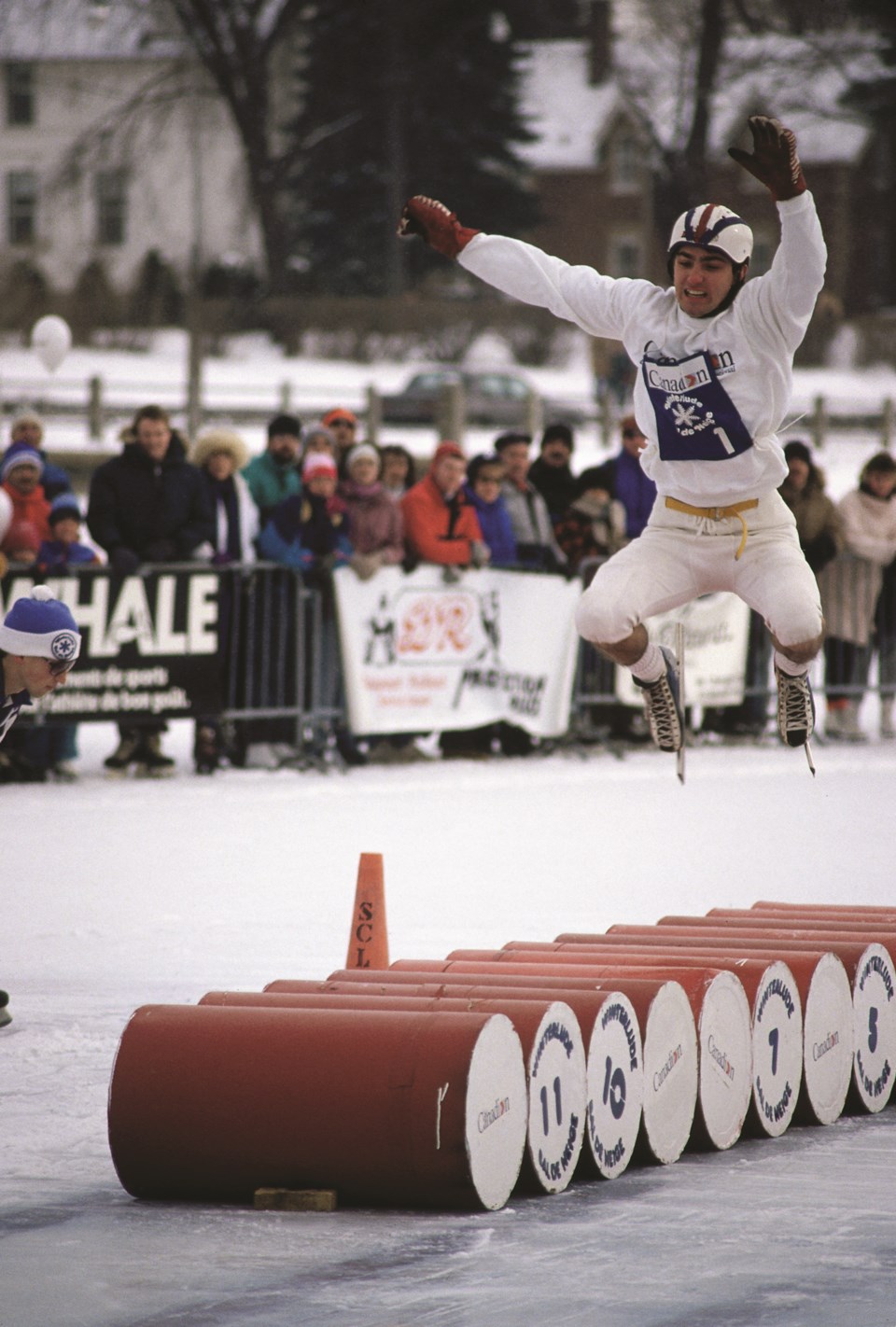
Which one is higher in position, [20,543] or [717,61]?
[717,61]

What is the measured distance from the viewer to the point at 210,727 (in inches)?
523

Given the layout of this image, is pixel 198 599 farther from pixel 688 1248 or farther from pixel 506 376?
pixel 506 376

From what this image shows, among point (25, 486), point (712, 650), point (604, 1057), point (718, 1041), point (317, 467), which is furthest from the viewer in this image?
point (712, 650)

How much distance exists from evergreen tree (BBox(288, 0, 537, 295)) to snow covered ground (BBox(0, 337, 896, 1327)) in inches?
1246

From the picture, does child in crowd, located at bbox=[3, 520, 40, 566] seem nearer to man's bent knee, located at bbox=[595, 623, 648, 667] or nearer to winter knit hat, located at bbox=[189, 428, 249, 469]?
winter knit hat, located at bbox=[189, 428, 249, 469]

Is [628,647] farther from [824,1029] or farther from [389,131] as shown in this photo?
[389,131]

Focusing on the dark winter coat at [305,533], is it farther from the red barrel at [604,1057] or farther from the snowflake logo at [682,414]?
the red barrel at [604,1057]

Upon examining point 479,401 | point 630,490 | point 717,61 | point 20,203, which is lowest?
point 630,490

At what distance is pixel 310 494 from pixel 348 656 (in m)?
1.10

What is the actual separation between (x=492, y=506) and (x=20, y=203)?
46.1 m

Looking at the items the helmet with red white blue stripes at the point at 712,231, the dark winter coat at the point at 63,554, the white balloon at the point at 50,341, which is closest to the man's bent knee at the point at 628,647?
the helmet with red white blue stripes at the point at 712,231

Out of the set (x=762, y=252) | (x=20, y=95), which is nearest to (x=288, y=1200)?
(x=762, y=252)

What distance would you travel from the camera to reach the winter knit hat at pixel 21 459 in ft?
41.7

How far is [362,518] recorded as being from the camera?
1344cm
